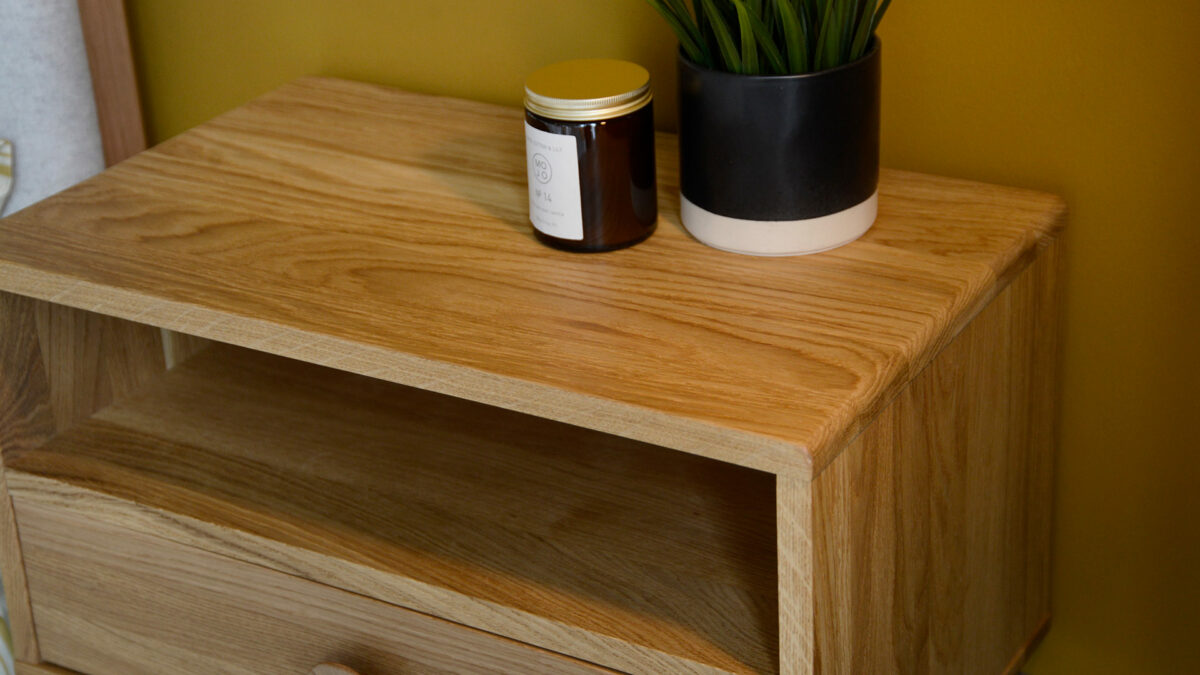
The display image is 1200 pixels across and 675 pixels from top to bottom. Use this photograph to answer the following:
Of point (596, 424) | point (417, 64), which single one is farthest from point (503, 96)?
point (596, 424)

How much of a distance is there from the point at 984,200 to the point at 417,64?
523 mm

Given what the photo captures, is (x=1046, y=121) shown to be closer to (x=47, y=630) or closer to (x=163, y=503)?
(x=163, y=503)

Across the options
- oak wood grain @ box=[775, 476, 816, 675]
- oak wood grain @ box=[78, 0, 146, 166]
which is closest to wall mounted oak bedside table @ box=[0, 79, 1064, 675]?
oak wood grain @ box=[775, 476, 816, 675]

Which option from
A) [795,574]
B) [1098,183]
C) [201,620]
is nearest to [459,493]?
[201,620]

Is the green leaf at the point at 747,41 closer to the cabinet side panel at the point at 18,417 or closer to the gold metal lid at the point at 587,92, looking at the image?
the gold metal lid at the point at 587,92

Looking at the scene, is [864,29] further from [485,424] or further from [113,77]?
[113,77]

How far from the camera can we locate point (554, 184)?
2.60 ft

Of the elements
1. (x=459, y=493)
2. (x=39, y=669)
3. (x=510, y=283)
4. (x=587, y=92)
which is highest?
(x=587, y=92)

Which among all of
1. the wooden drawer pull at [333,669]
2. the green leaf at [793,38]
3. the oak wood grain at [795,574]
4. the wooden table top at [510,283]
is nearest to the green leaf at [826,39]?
the green leaf at [793,38]

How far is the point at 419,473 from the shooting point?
935mm

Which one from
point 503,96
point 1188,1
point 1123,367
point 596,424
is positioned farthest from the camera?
point 503,96

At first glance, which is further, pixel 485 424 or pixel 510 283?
pixel 485 424

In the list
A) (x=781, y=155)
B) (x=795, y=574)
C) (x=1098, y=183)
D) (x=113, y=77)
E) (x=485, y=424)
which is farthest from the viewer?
(x=113, y=77)

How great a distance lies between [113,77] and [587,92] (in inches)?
26.8
